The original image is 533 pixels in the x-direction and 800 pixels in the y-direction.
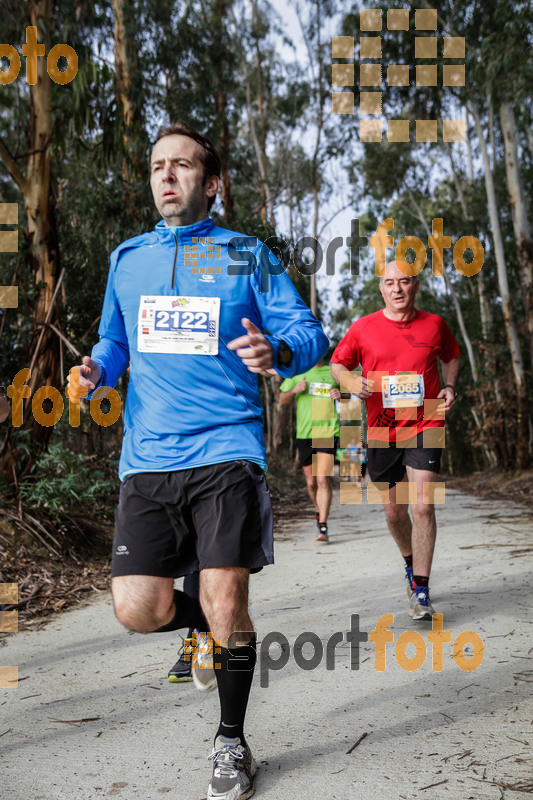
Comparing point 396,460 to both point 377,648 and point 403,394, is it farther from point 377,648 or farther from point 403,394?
point 377,648

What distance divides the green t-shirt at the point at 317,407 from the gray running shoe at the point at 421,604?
3.81 meters

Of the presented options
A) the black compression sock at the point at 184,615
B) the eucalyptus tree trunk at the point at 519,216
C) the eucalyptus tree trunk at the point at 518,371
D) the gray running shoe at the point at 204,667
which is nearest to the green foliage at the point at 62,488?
the gray running shoe at the point at 204,667

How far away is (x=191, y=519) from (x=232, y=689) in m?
0.58

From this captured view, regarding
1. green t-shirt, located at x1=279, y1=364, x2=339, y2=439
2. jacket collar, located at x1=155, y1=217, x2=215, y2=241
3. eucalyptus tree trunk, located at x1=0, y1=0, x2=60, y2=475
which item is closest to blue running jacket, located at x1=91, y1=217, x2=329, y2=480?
jacket collar, located at x1=155, y1=217, x2=215, y2=241

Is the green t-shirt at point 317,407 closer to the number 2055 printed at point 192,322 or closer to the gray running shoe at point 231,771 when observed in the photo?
the number 2055 printed at point 192,322

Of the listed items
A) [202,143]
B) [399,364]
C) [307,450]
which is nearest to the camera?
[202,143]

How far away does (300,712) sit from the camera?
10.5ft

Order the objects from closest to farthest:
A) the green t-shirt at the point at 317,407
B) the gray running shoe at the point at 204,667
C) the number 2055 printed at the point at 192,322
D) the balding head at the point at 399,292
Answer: the number 2055 printed at the point at 192,322 → the gray running shoe at the point at 204,667 → the balding head at the point at 399,292 → the green t-shirt at the point at 317,407

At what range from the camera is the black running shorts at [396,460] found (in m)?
4.88

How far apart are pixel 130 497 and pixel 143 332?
1.95 feet

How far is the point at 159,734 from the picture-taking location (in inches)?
118

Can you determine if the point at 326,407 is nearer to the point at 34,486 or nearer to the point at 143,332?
the point at 34,486

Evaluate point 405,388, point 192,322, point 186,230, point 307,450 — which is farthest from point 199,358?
point 307,450

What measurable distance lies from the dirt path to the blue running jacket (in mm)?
1022
